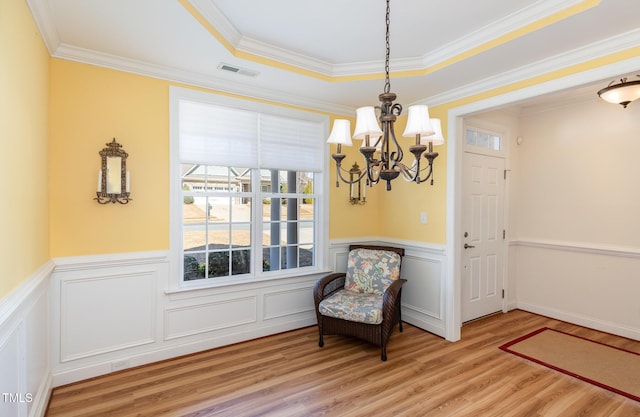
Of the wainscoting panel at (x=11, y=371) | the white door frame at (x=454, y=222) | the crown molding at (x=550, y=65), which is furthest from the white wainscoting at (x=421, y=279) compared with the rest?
the wainscoting panel at (x=11, y=371)

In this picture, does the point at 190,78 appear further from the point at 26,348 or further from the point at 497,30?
the point at 497,30

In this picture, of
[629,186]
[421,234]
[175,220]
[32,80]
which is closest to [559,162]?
[629,186]

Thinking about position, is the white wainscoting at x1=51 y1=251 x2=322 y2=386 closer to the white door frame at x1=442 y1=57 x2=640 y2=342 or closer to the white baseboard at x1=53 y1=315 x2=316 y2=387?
the white baseboard at x1=53 y1=315 x2=316 y2=387

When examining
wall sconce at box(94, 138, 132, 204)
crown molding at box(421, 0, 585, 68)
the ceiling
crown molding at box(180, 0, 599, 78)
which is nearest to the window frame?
the ceiling

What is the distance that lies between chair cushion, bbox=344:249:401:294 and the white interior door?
94cm

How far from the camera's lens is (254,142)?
3.40 meters

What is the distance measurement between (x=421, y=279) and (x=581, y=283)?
1953mm

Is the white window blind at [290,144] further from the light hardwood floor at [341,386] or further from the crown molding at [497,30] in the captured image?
the light hardwood floor at [341,386]

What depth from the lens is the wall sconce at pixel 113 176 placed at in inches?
103

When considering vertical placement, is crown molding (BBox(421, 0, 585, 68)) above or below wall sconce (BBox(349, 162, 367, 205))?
above

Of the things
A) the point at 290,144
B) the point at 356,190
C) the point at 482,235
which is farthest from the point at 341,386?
the point at 482,235

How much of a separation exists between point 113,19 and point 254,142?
1549 mm

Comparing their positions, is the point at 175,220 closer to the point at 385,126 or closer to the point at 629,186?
the point at 385,126

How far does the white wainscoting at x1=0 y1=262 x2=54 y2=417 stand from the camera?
1478 mm
